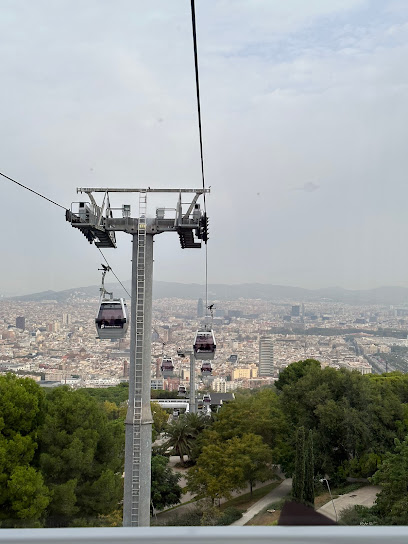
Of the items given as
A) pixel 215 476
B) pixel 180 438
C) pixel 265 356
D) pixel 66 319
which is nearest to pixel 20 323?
pixel 66 319

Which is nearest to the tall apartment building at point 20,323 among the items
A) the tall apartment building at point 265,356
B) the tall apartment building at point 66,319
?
the tall apartment building at point 66,319

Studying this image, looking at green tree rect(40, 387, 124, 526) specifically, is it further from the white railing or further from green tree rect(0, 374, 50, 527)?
the white railing

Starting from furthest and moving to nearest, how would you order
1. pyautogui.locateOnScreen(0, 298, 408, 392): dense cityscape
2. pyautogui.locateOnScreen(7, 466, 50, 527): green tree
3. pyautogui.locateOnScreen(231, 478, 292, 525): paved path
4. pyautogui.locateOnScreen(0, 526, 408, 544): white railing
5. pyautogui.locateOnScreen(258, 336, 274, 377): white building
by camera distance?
pyautogui.locateOnScreen(258, 336, 274, 377): white building
pyautogui.locateOnScreen(0, 298, 408, 392): dense cityscape
pyautogui.locateOnScreen(7, 466, 50, 527): green tree
pyautogui.locateOnScreen(231, 478, 292, 525): paved path
pyautogui.locateOnScreen(0, 526, 408, 544): white railing

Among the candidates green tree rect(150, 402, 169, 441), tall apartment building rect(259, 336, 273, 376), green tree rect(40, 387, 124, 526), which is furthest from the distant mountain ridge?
green tree rect(40, 387, 124, 526)

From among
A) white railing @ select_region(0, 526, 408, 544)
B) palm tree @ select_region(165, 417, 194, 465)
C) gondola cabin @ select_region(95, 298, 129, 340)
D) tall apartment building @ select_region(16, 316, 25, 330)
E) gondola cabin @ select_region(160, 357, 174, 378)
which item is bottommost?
palm tree @ select_region(165, 417, 194, 465)

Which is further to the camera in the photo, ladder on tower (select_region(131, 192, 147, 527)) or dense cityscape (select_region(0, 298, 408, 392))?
dense cityscape (select_region(0, 298, 408, 392))

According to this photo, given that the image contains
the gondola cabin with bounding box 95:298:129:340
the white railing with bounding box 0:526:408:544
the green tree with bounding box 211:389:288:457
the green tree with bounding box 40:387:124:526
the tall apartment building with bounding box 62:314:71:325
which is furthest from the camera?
the tall apartment building with bounding box 62:314:71:325

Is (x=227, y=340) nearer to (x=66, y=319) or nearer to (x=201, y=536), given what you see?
(x=66, y=319)
